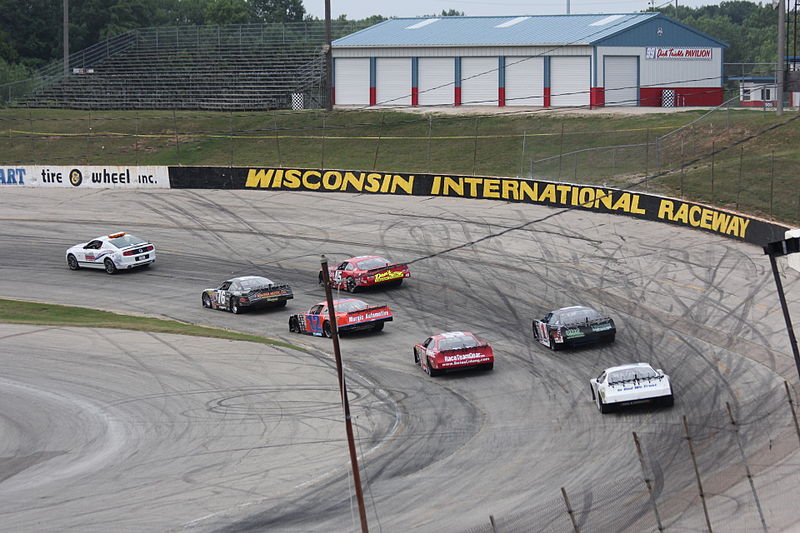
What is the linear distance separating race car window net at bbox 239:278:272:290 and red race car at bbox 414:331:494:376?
9833 mm

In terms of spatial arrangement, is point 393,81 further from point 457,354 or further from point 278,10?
point 278,10

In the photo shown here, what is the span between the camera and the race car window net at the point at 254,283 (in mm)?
37438

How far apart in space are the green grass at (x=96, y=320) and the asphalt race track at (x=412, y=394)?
949 millimetres

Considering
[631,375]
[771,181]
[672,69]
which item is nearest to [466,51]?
[672,69]

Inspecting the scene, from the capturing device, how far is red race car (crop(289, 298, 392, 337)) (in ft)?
109

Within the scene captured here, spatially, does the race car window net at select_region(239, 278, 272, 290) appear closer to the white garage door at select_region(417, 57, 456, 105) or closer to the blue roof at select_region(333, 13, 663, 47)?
the blue roof at select_region(333, 13, 663, 47)

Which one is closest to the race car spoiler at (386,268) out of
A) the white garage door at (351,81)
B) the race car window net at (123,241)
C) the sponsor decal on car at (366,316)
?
the sponsor decal on car at (366,316)

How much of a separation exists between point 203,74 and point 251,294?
4813 centimetres

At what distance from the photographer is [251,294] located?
122ft

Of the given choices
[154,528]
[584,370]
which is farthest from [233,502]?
[584,370]

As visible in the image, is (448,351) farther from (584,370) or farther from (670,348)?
(670,348)

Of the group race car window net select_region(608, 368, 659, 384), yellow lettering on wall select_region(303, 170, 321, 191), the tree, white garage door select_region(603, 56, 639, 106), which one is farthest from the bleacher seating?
race car window net select_region(608, 368, 659, 384)

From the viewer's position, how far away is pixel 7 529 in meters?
19.2

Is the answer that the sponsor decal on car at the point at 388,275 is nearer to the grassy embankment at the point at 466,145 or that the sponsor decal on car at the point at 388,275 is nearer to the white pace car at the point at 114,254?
the white pace car at the point at 114,254
